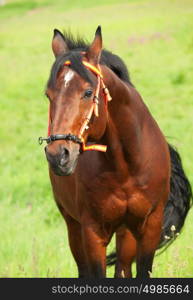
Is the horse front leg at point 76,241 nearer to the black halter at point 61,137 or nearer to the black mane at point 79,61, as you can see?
the black mane at point 79,61

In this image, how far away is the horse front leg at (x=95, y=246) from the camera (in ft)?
19.9

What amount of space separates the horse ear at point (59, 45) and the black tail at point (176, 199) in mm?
2047

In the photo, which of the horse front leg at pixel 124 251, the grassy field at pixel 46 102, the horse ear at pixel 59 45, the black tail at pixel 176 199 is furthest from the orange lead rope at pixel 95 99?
the black tail at pixel 176 199

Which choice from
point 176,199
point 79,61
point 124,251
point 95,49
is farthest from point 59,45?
point 176,199

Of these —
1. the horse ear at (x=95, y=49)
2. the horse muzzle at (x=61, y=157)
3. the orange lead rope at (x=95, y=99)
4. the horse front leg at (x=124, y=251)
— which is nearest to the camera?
the horse muzzle at (x=61, y=157)

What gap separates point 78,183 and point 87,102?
99cm

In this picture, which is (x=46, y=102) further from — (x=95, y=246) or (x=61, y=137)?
(x=61, y=137)

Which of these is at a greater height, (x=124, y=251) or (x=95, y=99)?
(x=95, y=99)

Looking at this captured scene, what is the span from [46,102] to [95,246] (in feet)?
56.5

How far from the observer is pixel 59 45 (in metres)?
5.91

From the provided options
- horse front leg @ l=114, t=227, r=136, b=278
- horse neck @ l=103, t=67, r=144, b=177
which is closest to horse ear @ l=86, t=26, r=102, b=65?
horse neck @ l=103, t=67, r=144, b=177

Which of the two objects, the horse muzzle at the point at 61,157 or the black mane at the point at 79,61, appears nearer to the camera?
the horse muzzle at the point at 61,157

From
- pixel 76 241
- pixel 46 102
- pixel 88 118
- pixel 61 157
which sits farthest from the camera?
pixel 46 102

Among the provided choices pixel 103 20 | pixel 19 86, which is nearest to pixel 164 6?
pixel 103 20
